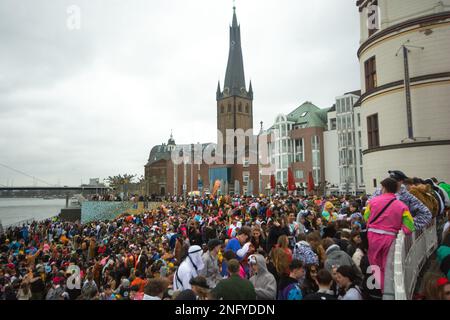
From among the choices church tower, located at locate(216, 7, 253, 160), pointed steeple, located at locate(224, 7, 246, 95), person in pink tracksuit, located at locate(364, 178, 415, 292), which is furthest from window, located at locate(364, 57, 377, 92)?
pointed steeple, located at locate(224, 7, 246, 95)

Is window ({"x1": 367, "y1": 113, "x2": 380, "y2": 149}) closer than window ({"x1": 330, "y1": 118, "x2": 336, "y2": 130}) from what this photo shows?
Yes

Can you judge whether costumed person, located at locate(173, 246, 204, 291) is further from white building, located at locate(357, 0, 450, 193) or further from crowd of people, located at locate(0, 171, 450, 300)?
white building, located at locate(357, 0, 450, 193)

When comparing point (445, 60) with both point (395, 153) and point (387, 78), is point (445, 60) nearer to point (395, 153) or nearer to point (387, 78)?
point (387, 78)

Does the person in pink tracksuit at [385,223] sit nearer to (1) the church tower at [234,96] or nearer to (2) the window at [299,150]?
(2) the window at [299,150]

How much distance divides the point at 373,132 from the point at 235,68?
86488 millimetres

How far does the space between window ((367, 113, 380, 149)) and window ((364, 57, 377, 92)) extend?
1824mm

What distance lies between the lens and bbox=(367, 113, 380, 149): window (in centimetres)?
1900

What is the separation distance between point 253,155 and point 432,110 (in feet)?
215

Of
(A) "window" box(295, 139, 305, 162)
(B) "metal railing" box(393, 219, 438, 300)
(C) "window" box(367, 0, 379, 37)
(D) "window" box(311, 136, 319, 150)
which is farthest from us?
(A) "window" box(295, 139, 305, 162)

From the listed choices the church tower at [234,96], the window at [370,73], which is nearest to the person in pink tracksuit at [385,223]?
the window at [370,73]

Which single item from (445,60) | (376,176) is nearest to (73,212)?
(376,176)

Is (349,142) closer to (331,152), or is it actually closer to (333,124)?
(331,152)
